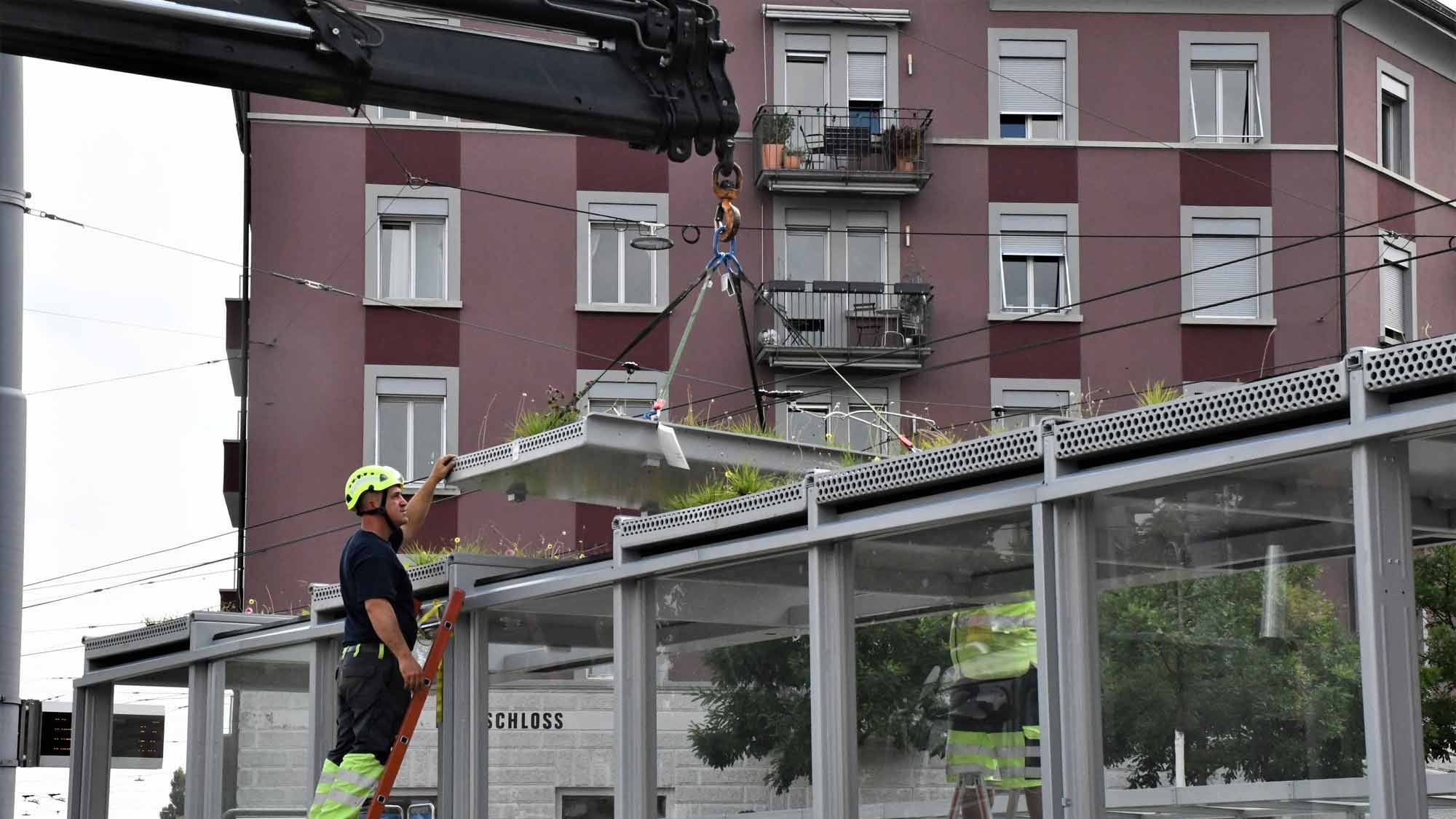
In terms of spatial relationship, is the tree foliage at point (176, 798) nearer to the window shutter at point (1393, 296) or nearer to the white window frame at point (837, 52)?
→ the white window frame at point (837, 52)

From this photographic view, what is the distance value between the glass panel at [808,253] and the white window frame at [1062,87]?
11.5 ft

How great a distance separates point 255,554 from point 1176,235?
1630 centimetres

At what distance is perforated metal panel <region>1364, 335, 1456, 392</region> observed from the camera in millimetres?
5551

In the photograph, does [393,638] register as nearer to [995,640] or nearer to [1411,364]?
[995,640]

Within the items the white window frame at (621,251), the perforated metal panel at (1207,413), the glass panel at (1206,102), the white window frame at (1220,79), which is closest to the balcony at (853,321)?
the white window frame at (621,251)

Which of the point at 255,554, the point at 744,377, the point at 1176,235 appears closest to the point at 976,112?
the point at 1176,235

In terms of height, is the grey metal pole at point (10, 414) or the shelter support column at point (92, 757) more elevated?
the grey metal pole at point (10, 414)

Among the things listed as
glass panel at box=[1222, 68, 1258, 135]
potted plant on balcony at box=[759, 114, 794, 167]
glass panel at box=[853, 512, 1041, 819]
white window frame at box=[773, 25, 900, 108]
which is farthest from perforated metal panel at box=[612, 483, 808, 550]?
glass panel at box=[1222, 68, 1258, 135]

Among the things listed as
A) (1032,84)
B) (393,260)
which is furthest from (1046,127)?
(393,260)

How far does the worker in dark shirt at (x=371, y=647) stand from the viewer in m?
8.95

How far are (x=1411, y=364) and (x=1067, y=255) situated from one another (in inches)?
1207

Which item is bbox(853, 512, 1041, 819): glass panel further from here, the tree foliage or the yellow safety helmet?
the tree foliage

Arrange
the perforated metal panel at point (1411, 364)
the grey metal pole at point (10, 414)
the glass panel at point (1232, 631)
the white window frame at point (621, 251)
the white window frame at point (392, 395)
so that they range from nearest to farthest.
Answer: the perforated metal panel at point (1411, 364) → the glass panel at point (1232, 631) → the grey metal pole at point (10, 414) → the white window frame at point (392, 395) → the white window frame at point (621, 251)

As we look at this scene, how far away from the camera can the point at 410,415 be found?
34688 millimetres
